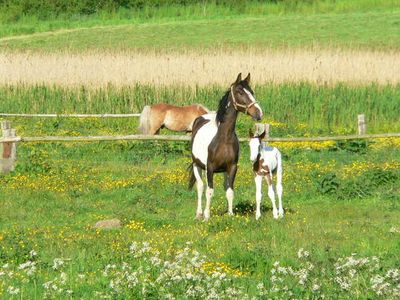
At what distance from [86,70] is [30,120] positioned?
17.8 ft

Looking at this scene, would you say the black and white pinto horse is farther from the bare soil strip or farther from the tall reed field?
the bare soil strip

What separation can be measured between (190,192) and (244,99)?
3.82m

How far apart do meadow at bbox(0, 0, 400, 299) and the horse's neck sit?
1.44m

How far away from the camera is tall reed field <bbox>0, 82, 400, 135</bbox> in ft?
105

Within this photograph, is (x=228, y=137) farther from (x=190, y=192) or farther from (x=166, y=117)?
(x=166, y=117)

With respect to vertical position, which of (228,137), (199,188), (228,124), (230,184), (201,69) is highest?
(228,124)

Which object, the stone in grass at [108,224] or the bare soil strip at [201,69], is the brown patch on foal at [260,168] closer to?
the stone in grass at [108,224]

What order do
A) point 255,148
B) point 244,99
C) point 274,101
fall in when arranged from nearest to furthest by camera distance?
point 244,99, point 255,148, point 274,101

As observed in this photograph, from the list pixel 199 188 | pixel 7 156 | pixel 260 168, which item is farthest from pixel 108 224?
pixel 7 156

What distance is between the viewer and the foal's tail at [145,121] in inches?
1115

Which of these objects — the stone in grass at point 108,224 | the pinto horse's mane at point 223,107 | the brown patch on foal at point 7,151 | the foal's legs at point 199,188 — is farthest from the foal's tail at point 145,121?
the stone in grass at point 108,224

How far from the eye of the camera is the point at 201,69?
37969mm

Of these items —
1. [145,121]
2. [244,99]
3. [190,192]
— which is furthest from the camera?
[145,121]

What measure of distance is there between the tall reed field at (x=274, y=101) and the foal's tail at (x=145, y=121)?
285 centimetres
